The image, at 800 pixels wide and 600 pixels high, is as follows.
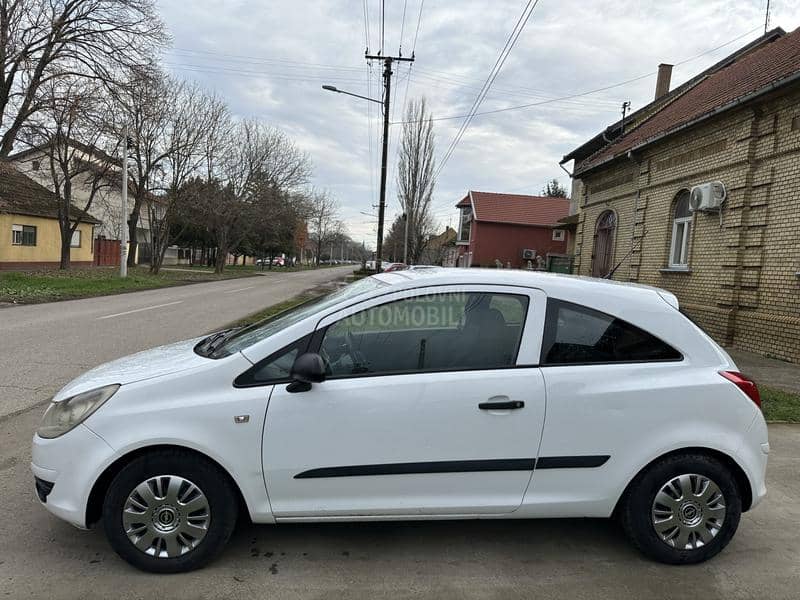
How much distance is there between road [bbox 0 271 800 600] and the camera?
274 cm

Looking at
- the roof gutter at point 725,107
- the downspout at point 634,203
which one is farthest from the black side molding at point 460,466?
the downspout at point 634,203

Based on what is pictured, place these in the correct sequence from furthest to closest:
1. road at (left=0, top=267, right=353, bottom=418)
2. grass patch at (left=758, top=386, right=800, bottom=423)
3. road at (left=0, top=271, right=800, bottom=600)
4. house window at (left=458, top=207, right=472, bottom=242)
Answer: house window at (left=458, top=207, right=472, bottom=242)
road at (left=0, top=267, right=353, bottom=418)
grass patch at (left=758, top=386, right=800, bottom=423)
road at (left=0, top=271, right=800, bottom=600)

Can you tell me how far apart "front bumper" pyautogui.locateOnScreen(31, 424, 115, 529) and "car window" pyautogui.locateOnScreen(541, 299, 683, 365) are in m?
2.42

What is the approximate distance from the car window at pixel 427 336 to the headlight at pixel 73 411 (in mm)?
1156

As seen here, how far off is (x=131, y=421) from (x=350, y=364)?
3.73 feet

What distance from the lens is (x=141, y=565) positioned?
9.24ft

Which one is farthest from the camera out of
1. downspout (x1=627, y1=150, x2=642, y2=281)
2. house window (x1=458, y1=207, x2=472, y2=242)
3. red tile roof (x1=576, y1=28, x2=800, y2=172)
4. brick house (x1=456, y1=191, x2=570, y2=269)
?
house window (x1=458, y1=207, x2=472, y2=242)

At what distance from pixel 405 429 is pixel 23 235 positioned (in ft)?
116

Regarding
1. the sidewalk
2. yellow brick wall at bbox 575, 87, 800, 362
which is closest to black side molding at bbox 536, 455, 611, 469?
the sidewalk

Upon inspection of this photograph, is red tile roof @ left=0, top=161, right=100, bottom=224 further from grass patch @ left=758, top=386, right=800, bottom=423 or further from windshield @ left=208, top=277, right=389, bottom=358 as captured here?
grass patch @ left=758, top=386, right=800, bottom=423

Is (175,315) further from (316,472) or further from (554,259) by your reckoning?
(554,259)

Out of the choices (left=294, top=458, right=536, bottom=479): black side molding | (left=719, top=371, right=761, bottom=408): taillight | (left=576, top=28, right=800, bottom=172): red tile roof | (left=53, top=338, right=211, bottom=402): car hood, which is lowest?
(left=294, top=458, right=536, bottom=479): black side molding

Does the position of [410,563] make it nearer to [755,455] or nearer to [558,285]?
[558,285]

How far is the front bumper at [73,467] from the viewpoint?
2.75m
